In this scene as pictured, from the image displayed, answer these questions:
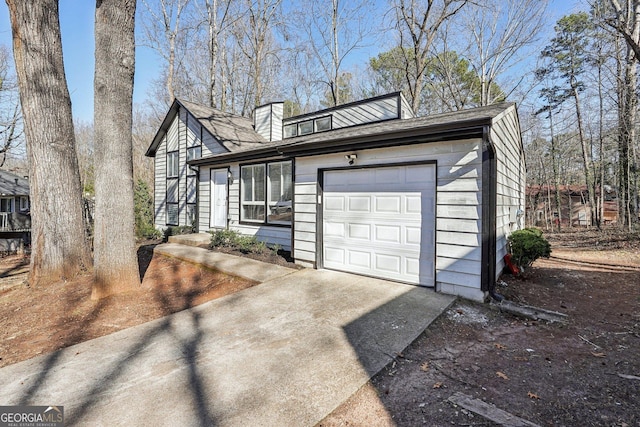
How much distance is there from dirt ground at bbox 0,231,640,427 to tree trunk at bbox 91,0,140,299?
0.59 meters

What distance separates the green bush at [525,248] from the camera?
5.52 meters

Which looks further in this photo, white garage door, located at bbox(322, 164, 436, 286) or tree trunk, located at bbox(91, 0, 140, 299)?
white garage door, located at bbox(322, 164, 436, 286)

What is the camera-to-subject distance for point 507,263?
5738 mm

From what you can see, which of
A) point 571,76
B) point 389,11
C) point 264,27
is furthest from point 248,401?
point 571,76

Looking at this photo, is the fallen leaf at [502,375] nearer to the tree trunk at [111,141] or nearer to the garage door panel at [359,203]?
the garage door panel at [359,203]

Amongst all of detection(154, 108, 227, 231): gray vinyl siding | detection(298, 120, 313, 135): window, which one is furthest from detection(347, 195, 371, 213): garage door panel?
detection(298, 120, 313, 135): window

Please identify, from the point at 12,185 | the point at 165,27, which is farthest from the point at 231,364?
the point at 12,185

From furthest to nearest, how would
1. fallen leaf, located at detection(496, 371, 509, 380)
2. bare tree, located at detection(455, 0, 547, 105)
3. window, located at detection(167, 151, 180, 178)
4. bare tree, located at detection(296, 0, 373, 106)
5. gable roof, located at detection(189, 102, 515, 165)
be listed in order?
1. bare tree, located at detection(296, 0, 373, 106)
2. bare tree, located at detection(455, 0, 547, 105)
3. window, located at detection(167, 151, 180, 178)
4. gable roof, located at detection(189, 102, 515, 165)
5. fallen leaf, located at detection(496, 371, 509, 380)

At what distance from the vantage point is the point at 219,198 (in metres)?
9.46

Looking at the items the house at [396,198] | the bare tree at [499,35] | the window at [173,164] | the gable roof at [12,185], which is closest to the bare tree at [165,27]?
the window at [173,164]

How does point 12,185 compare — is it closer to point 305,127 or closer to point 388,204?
point 305,127

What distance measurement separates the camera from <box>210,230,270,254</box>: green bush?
6984 mm

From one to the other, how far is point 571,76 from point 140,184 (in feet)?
75.1

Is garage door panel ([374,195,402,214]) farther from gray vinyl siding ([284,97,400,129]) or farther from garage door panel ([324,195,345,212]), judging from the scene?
gray vinyl siding ([284,97,400,129])
